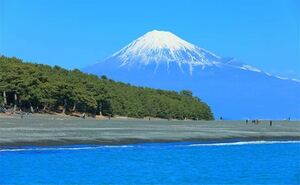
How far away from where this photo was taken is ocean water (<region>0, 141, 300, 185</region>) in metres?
24.5

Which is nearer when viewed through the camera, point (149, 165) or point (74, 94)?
point (149, 165)

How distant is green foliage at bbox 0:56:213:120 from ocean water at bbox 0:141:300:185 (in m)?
44.5

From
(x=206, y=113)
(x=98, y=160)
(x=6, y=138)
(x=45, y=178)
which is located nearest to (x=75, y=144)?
(x=6, y=138)

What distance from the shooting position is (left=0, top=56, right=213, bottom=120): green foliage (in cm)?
7994

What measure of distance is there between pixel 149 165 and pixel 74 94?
5854 cm

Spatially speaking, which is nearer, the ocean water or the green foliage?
the ocean water

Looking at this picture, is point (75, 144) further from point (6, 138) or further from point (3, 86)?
point (3, 86)

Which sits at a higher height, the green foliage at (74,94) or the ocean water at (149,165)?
the green foliage at (74,94)

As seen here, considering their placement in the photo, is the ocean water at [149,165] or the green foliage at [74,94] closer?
the ocean water at [149,165]

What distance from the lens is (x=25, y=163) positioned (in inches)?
Result: 1073

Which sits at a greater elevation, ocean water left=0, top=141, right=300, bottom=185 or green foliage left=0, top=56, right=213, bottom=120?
green foliage left=0, top=56, right=213, bottom=120

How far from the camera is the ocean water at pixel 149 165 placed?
80.3 ft

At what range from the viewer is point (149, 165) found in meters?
28.9

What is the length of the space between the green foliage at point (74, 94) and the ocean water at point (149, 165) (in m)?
44.5
